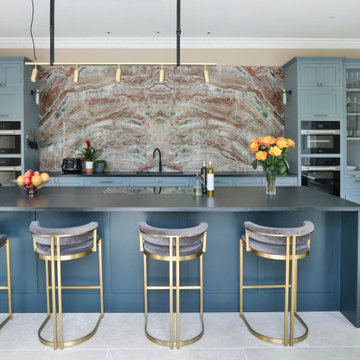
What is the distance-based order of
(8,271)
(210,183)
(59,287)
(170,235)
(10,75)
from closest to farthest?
(170,235) < (59,287) < (8,271) < (210,183) < (10,75)

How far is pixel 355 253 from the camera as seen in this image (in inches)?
110

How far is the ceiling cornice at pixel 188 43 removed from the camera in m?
5.51

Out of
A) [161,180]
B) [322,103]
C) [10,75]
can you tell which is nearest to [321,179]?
[322,103]

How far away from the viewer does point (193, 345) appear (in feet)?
8.43

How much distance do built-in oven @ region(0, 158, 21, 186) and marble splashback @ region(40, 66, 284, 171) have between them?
2.02 feet

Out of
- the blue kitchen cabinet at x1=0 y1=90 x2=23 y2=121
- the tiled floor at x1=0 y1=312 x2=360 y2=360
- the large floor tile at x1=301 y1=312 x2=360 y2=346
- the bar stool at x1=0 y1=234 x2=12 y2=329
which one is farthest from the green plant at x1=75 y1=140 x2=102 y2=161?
the large floor tile at x1=301 y1=312 x2=360 y2=346

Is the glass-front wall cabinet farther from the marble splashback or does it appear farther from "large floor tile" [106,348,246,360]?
"large floor tile" [106,348,246,360]

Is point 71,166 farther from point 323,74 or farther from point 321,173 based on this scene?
point 323,74

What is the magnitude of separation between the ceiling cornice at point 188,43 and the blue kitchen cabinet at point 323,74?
68cm

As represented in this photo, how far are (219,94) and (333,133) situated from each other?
5.54ft

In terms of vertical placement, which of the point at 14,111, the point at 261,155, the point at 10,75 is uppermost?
the point at 10,75

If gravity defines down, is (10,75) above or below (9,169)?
above

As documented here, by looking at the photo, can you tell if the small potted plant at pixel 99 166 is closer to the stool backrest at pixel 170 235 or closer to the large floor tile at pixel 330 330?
the stool backrest at pixel 170 235

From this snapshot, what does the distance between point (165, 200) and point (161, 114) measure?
2991 millimetres
